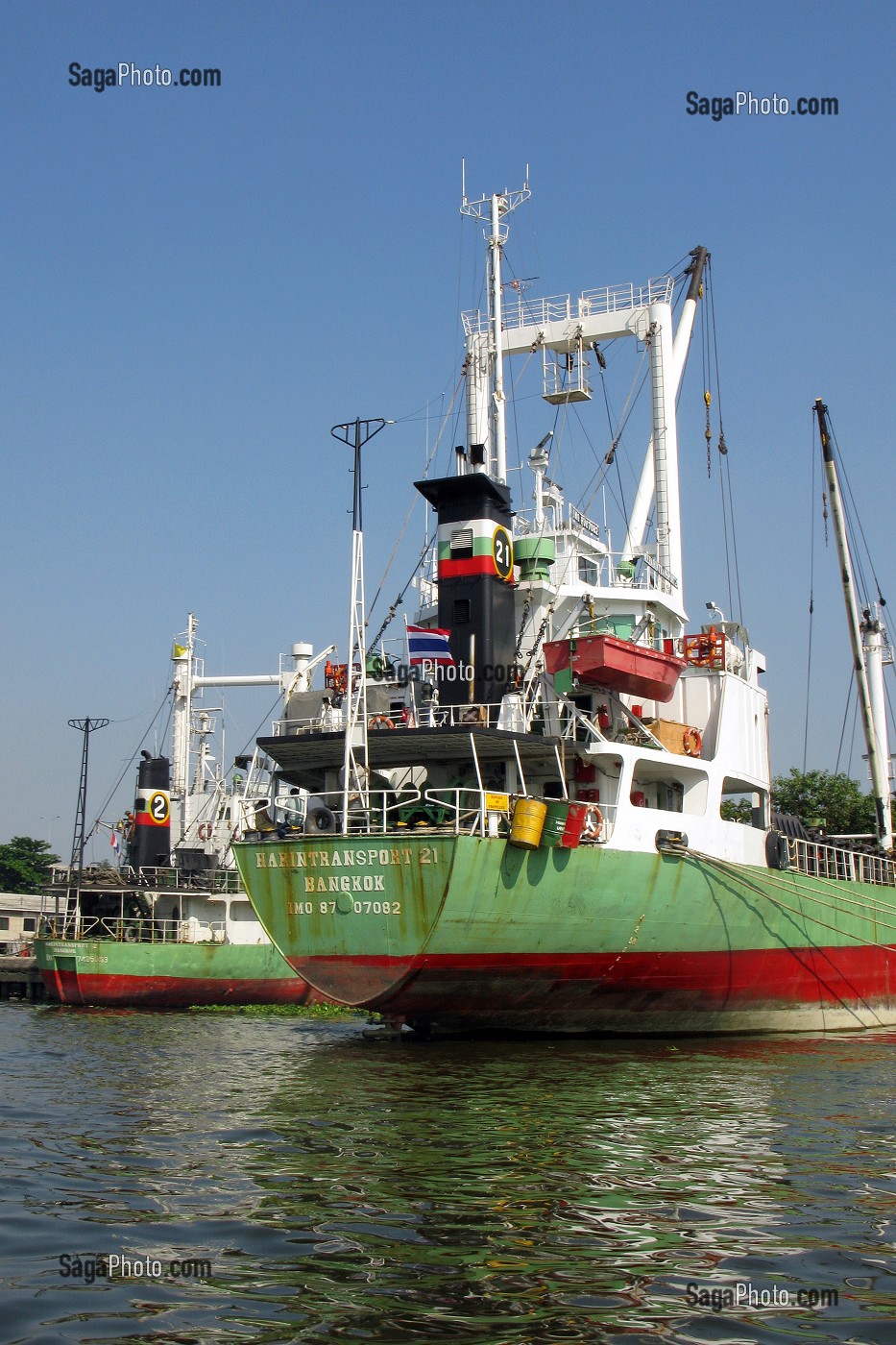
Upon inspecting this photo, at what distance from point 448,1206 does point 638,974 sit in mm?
13875

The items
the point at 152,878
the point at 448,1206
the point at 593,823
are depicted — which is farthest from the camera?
the point at 152,878

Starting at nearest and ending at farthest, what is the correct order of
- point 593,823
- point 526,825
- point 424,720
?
point 526,825 → point 593,823 → point 424,720

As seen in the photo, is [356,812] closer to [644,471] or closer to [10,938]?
[644,471]

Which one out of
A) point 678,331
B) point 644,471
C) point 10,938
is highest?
point 678,331

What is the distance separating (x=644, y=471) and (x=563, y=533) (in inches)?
251

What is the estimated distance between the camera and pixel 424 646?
2320cm

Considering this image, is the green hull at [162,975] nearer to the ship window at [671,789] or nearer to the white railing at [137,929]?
the white railing at [137,929]

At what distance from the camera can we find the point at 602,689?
993 inches

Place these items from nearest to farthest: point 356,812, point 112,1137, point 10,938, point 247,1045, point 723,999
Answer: point 112,1137 < point 356,812 < point 247,1045 < point 723,999 < point 10,938

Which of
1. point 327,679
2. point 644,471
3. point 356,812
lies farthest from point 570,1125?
point 644,471

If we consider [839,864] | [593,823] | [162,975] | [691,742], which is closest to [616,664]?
[593,823]

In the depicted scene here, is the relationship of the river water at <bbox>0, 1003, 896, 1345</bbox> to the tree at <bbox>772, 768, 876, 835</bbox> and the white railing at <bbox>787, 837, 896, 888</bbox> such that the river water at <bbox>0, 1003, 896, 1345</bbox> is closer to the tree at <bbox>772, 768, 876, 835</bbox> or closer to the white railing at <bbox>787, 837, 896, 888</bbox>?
the white railing at <bbox>787, 837, 896, 888</bbox>

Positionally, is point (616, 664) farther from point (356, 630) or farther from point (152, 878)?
point (152, 878)

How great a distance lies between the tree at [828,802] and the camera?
5534 cm
